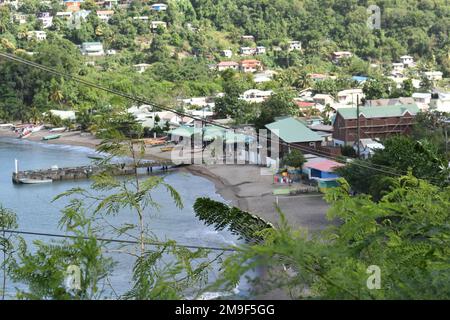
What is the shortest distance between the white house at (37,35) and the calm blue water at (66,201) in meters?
14.9

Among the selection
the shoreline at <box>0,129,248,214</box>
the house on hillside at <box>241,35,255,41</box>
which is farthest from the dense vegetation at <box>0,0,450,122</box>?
the shoreline at <box>0,129,248,214</box>

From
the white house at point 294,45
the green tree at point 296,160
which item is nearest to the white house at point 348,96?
the green tree at point 296,160

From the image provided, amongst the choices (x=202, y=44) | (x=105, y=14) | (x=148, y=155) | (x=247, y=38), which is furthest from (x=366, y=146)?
(x=105, y=14)

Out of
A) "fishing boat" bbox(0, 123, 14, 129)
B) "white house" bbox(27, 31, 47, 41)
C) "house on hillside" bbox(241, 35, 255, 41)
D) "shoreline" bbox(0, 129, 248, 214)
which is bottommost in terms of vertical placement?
"fishing boat" bbox(0, 123, 14, 129)

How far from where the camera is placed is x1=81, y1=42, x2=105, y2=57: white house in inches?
1497

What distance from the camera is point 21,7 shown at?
151 ft

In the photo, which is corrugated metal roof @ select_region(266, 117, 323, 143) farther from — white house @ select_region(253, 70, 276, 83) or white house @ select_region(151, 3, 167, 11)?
white house @ select_region(151, 3, 167, 11)

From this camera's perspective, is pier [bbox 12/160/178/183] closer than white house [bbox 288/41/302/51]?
Yes

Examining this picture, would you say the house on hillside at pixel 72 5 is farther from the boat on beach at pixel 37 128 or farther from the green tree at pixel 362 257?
the green tree at pixel 362 257

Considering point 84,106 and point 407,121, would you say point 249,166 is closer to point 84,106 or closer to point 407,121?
point 407,121

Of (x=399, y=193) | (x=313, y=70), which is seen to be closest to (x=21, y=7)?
(x=313, y=70)

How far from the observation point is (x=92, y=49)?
125 feet

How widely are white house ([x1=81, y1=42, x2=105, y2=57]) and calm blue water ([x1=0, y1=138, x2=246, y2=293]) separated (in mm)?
14088

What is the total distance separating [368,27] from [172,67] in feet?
50.8
